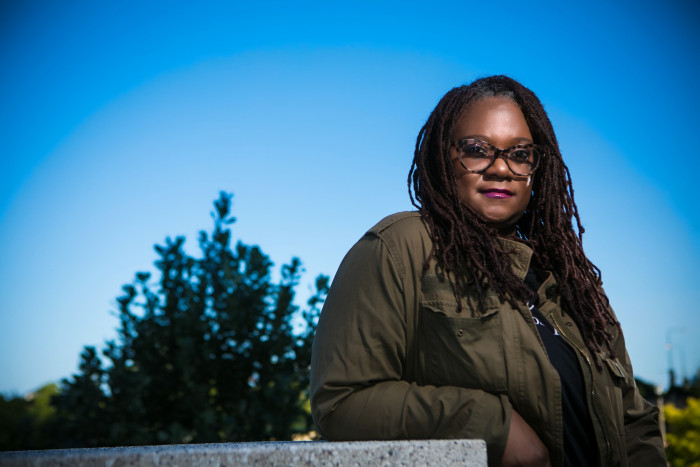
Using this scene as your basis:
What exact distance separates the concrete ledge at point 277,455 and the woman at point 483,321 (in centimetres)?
18

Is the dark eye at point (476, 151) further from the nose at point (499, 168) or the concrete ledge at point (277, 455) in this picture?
the concrete ledge at point (277, 455)

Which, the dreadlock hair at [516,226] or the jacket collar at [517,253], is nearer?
the dreadlock hair at [516,226]

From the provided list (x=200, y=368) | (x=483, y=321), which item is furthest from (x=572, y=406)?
(x=200, y=368)

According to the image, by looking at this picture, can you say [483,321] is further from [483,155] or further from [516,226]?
[516,226]

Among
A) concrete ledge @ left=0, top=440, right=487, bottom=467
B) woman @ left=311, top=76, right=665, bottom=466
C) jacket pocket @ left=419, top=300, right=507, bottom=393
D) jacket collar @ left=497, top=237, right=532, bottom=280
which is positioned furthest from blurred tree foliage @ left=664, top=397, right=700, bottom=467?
concrete ledge @ left=0, top=440, right=487, bottom=467

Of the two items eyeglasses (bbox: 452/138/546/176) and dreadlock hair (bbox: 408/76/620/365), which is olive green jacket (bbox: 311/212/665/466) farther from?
eyeglasses (bbox: 452/138/546/176)

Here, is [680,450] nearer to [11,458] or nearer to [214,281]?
[214,281]

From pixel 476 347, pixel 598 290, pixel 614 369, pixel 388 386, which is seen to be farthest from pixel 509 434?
pixel 598 290

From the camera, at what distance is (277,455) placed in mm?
1327

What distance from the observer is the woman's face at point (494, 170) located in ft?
6.97

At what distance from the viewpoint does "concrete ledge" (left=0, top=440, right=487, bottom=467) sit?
4.04ft

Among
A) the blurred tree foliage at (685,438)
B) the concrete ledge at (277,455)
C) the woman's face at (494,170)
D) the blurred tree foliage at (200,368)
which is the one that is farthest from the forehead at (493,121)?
the blurred tree foliage at (685,438)

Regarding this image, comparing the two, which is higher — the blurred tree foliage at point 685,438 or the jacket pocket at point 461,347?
the jacket pocket at point 461,347

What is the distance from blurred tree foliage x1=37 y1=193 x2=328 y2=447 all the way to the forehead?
2524 millimetres
